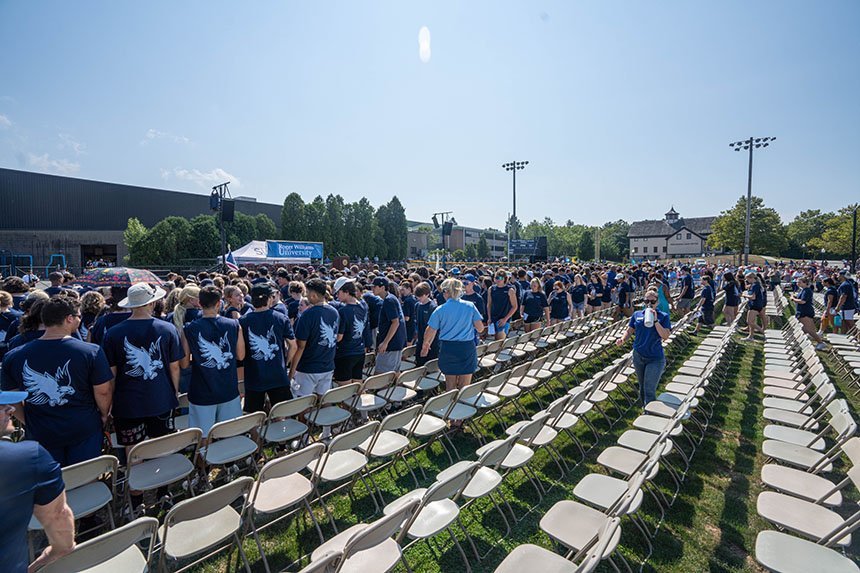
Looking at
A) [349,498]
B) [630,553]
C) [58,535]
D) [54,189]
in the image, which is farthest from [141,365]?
[54,189]

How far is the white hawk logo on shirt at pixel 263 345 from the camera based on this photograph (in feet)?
13.0

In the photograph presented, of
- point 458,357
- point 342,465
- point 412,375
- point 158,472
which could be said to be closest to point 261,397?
point 158,472

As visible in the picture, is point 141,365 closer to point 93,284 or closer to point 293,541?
point 293,541

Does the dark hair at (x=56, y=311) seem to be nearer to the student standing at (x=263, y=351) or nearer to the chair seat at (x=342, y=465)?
the student standing at (x=263, y=351)

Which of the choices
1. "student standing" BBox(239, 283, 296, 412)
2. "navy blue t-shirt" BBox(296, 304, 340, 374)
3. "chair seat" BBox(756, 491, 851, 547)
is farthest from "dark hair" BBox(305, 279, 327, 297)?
"chair seat" BBox(756, 491, 851, 547)

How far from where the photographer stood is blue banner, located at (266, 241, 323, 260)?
22453 mm

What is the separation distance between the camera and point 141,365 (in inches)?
127

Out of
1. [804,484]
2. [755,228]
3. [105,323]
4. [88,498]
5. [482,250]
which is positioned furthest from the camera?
[482,250]

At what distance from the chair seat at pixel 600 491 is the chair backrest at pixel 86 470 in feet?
10.6

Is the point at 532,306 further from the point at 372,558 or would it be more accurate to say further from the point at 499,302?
the point at 372,558

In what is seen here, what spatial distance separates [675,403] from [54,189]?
57860mm

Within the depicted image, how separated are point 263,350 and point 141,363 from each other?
1.01 metres

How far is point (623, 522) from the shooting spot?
11.4 ft

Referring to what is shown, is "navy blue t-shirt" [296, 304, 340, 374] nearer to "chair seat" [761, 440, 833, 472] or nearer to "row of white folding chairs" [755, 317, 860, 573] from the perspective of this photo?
"row of white folding chairs" [755, 317, 860, 573]
